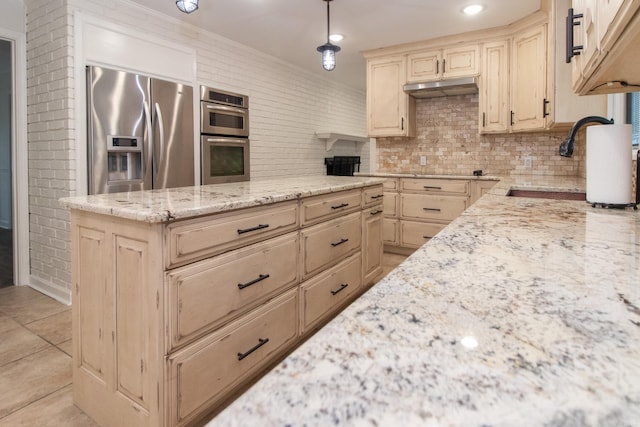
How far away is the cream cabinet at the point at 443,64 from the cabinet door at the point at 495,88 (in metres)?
0.12

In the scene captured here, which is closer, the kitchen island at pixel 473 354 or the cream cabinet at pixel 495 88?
the kitchen island at pixel 473 354

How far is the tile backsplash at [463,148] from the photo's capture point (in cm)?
428

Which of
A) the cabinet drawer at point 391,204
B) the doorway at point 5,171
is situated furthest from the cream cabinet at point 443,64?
the doorway at point 5,171

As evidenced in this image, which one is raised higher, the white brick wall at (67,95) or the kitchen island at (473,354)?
the white brick wall at (67,95)

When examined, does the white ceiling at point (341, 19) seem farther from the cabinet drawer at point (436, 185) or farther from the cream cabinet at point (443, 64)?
the cabinet drawer at point (436, 185)

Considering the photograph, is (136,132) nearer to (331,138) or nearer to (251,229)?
(251,229)

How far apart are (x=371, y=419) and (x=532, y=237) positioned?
86 cm

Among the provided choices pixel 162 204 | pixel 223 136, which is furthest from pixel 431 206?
pixel 162 204

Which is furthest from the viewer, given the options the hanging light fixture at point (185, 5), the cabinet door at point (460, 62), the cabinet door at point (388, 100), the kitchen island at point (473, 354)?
the cabinet door at point (388, 100)

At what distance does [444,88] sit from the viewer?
14.3 ft

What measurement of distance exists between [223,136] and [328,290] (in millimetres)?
2589

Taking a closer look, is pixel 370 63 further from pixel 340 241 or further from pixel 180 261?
pixel 180 261

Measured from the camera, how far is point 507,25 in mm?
4074

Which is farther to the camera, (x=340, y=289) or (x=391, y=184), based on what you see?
(x=391, y=184)
